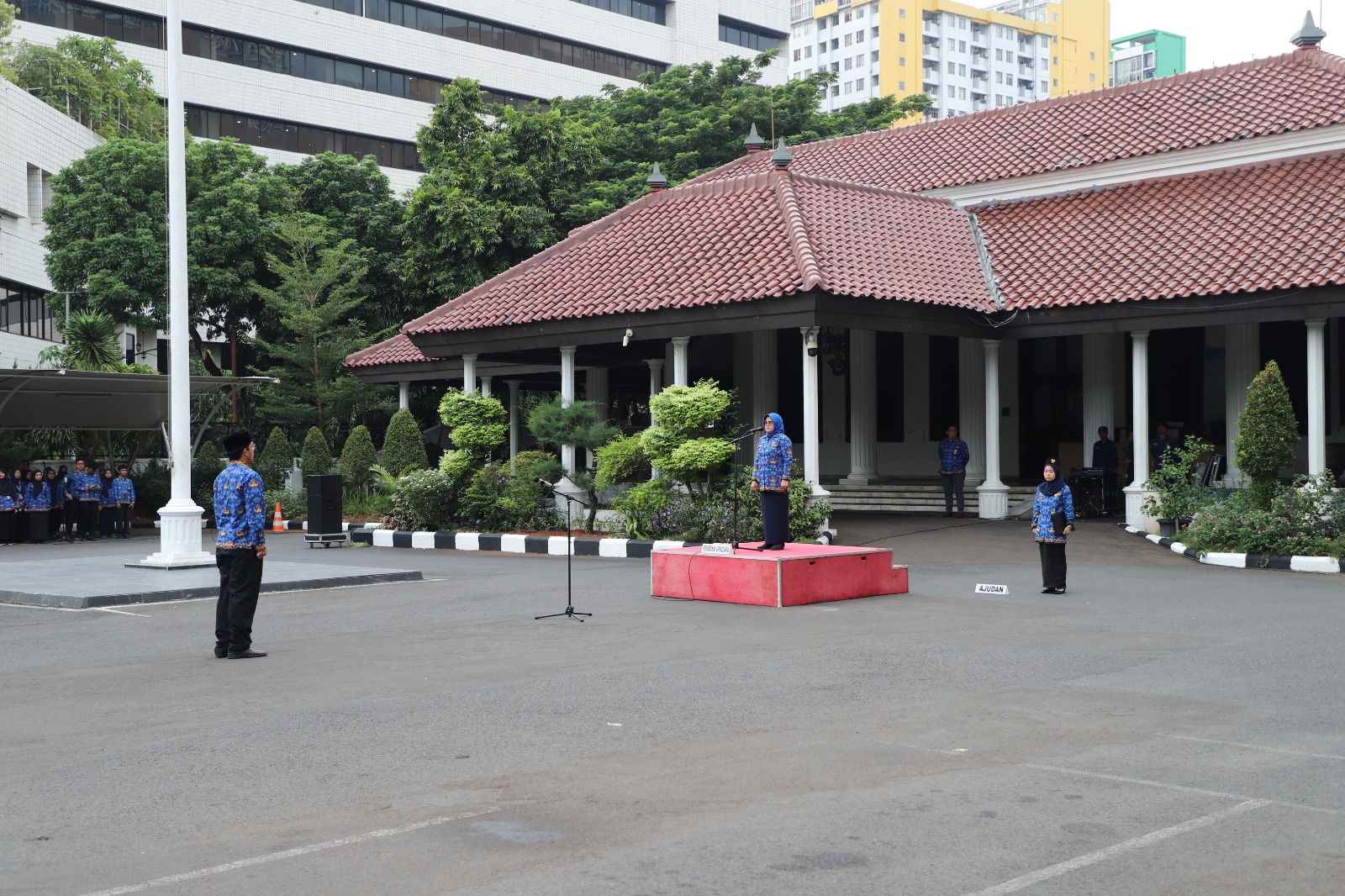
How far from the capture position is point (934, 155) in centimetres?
2716

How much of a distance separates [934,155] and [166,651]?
20.5m

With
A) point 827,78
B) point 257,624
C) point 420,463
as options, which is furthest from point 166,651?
point 827,78

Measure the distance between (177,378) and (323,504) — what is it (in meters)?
5.46

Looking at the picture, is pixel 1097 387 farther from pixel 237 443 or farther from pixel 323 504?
pixel 237 443

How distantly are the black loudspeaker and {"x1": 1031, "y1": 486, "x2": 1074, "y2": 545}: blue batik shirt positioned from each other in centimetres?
1241

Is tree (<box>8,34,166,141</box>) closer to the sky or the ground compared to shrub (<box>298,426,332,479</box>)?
closer to the sky

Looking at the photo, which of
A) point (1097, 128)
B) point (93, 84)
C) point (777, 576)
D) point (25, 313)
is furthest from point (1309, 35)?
point (93, 84)

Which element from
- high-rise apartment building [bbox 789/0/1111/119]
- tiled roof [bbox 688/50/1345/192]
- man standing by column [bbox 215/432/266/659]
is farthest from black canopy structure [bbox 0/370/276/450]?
high-rise apartment building [bbox 789/0/1111/119]

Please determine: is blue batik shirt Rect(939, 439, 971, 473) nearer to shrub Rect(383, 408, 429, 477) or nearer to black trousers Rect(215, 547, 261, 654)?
shrub Rect(383, 408, 429, 477)

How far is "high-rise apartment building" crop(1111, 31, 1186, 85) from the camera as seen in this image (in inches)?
4889

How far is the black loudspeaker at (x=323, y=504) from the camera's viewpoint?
72.3ft

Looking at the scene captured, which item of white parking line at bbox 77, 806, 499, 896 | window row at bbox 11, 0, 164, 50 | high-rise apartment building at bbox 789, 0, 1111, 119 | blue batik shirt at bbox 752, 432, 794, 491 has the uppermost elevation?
high-rise apartment building at bbox 789, 0, 1111, 119

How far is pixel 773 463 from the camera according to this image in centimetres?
1438

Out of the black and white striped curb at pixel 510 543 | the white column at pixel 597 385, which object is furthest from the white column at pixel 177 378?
the white column at pixel 597 385
